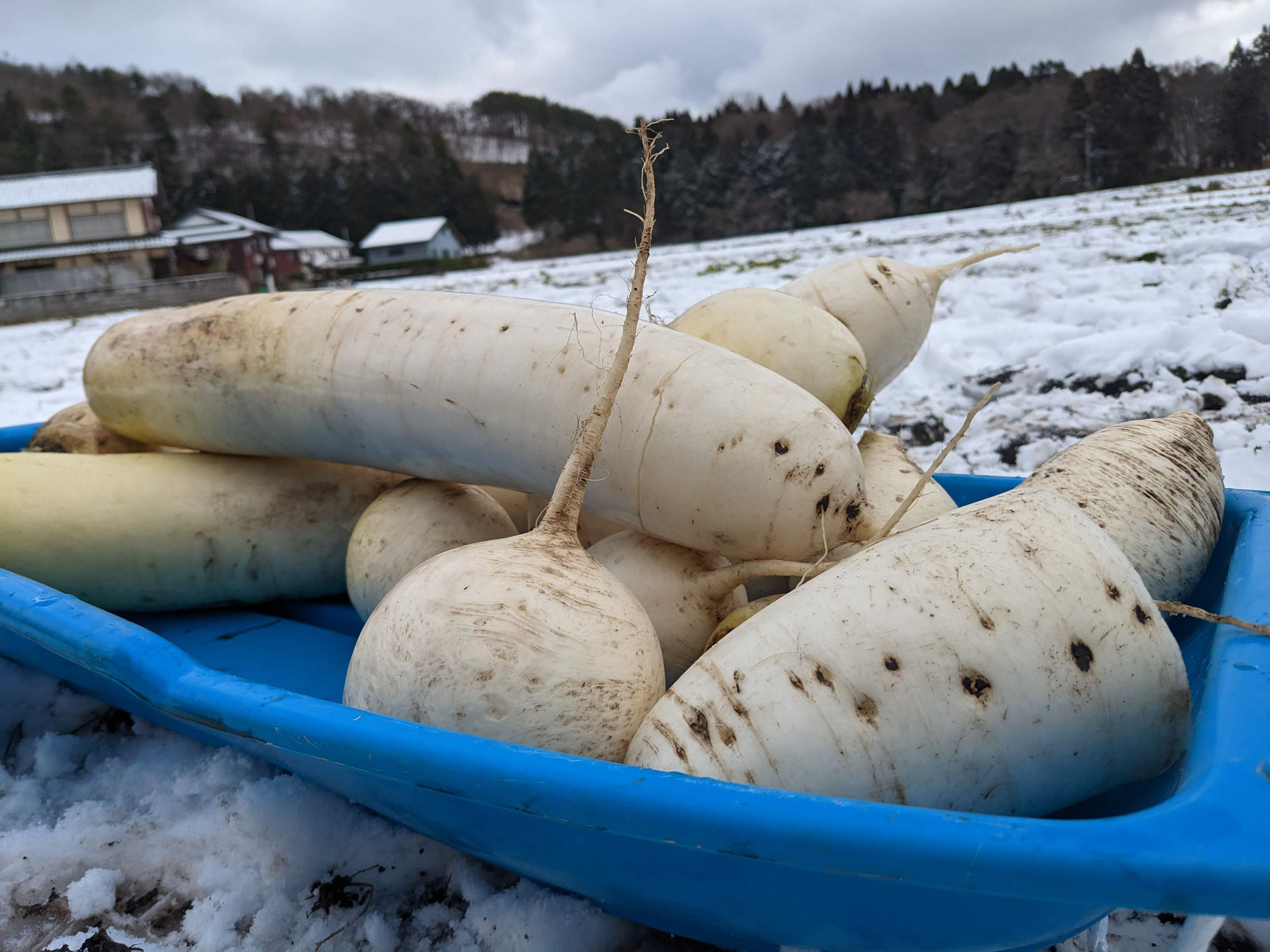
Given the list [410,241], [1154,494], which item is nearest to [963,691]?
[1154,494]

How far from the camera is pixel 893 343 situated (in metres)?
2.17

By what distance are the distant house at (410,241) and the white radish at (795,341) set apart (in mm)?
43129

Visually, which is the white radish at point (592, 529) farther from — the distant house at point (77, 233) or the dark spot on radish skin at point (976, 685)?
the distant house at point (77, 233)

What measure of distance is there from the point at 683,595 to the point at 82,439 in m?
1.98

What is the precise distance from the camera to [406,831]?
5.06 ft

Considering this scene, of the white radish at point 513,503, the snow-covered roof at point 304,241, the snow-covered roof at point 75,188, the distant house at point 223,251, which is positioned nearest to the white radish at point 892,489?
the white radish at point 513,503

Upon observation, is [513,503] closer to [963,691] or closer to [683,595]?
[683,595]

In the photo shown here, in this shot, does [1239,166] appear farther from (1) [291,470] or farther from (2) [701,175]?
(1) [291,470]

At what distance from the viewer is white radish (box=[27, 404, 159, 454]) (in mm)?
2389

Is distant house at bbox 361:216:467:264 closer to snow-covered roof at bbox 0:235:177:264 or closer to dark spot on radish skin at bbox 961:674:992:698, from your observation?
snow-covered roof at bbox 0:235:177:264

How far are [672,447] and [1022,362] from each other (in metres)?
3.39

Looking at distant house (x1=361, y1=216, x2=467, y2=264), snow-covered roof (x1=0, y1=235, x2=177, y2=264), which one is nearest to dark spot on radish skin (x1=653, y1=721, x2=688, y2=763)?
snow-covered roof (x1=0, y1=235, x2=177, y2=264)

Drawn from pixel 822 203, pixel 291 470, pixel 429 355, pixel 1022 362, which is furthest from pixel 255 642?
pixel 822 203

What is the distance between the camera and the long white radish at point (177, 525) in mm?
1981
